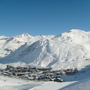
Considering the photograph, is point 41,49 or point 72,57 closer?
point 72,57

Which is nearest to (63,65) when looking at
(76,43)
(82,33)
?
(76,43)

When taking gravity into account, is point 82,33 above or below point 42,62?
above

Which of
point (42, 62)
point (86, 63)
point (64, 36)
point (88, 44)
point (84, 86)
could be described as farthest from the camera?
point (64, 36)

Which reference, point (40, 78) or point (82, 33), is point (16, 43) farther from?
point (40, 78)

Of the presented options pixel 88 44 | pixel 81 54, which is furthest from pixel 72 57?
pixel 88 44

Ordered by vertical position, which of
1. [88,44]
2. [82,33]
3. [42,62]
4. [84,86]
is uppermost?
[82,33]

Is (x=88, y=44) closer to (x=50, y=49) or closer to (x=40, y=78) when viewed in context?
(x=50, y=49)

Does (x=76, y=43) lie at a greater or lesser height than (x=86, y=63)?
greater

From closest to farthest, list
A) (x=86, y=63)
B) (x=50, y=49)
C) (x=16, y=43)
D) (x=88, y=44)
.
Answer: (x=86, y=63) → (x=50, y=49) → (x=88, y=44) → (x=16, y=43)

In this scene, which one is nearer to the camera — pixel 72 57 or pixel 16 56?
pixel 72 57
